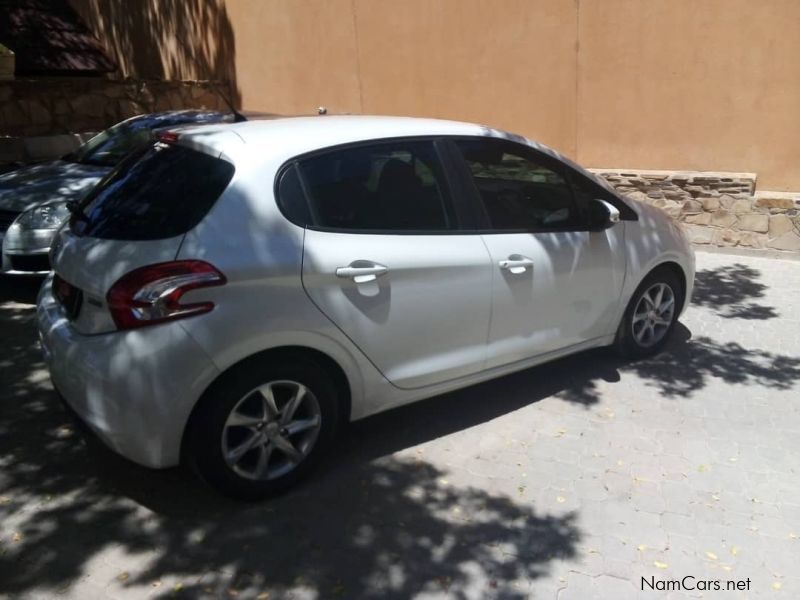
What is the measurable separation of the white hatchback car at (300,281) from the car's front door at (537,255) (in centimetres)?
1

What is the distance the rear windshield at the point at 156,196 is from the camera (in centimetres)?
323

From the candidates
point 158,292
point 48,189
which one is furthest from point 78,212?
point 48,189

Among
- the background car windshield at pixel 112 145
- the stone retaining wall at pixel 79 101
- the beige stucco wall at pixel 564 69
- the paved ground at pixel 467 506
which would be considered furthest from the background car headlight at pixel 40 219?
the beige stucco wall at pixel 564 69

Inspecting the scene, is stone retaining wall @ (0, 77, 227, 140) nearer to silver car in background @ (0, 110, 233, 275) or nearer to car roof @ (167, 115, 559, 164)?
silver car in background @ (0, 110, 233, 275)

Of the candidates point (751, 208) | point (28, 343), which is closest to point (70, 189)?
point (28, 343)

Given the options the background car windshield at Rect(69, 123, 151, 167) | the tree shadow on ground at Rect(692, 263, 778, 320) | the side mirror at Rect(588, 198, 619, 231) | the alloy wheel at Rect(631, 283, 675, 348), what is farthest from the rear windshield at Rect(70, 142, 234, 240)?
the tree shadow on ground at Rect(692, 263, 778, 320)

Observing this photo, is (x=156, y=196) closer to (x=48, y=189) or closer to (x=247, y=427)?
(x=247, y=427)

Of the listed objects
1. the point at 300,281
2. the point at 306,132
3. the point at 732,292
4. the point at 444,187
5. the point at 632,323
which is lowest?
the point at 732,292

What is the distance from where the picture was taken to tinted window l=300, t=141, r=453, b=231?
11.4 ft

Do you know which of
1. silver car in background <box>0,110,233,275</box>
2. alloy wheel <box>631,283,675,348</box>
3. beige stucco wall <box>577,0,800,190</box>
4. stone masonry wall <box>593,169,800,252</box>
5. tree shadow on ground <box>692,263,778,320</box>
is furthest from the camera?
stone masonry wall <box>593,169,800,252</box>

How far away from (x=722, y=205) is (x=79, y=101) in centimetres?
813

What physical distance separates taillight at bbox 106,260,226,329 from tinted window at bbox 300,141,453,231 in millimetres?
624

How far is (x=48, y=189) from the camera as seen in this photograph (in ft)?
20.0

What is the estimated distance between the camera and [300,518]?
3.34m
